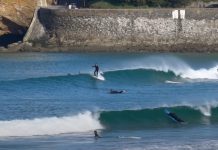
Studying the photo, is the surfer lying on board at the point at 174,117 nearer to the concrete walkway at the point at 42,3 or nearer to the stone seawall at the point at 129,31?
the stone seawall at the point at 129,31

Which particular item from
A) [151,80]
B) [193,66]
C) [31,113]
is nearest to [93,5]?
[193,66]

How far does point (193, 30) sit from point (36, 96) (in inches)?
979

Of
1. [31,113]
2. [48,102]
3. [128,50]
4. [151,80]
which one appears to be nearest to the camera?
[31,113]

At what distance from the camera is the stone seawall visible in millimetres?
58188

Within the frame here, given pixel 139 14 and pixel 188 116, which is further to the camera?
pixel 139 14

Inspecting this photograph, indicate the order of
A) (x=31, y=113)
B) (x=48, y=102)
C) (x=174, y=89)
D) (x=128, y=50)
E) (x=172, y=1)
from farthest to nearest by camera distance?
(x=172, y=1) < (x=128, y=50) < (x=174, y=89) < (x=48, y=102) < (x=31, y=113)

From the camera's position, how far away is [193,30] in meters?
58.7

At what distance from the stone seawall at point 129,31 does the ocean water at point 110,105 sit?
729 cm

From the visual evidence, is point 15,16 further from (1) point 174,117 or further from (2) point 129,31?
(1) point 174,117

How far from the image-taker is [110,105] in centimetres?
3275

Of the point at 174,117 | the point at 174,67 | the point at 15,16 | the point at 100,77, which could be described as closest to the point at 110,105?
the point at 174,117

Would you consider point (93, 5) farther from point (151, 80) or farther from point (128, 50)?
point (151, 80)

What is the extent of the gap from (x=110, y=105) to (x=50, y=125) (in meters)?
4.85

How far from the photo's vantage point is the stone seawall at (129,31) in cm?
5819
